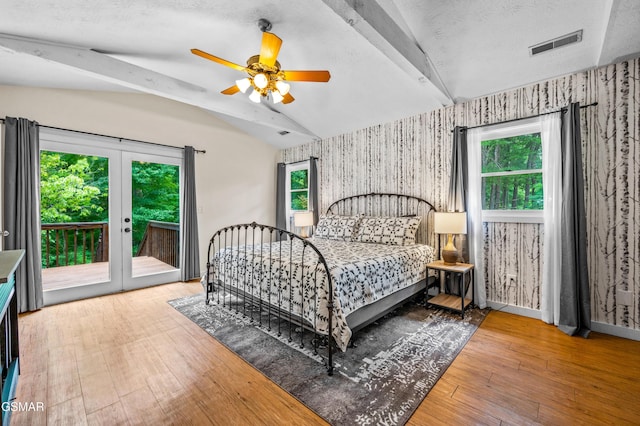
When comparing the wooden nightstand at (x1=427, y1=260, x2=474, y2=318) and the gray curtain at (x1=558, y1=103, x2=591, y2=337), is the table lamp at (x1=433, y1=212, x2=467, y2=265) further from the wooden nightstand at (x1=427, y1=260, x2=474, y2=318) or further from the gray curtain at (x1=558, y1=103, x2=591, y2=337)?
the gray curtain at (x1=558, y1=103, x2=591, y2=337)

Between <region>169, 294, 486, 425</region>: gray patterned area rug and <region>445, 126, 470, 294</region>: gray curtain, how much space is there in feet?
2.53

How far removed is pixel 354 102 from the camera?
3.95m

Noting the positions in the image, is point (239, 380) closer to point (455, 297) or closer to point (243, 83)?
point (243, 83)

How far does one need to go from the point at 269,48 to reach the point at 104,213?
11.2 ft

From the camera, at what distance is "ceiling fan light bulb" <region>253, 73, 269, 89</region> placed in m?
2.36

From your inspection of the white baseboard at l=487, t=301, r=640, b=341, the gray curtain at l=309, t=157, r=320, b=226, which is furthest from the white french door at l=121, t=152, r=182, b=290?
the white baseboard at l=487, t=301, r=640, b=341

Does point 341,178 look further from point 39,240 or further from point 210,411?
point 39,240

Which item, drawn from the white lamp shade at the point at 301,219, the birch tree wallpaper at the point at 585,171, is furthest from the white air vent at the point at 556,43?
the white lamp shade at the point at 301,219

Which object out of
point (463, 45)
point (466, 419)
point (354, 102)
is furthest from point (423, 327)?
point (354, 102)

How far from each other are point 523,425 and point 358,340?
49.3 inches

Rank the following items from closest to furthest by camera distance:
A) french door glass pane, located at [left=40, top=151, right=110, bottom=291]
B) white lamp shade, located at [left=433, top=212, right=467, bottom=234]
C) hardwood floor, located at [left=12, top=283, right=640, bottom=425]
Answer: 1. hardwood floor, located at [left=12, top=283, right=640, bottom=425]
2. white lamp shade, located at [left=433, top=212, right=467, bottom=234]
3. french door glass pane, located at [left=40, top=151, right=110, bottom=291]

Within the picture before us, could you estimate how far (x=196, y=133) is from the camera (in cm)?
479

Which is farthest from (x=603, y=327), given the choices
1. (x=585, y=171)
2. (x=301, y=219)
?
(x=301, y=219)

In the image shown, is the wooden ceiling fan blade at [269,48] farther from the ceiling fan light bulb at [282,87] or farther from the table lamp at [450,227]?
the table lamp at [450,227]
